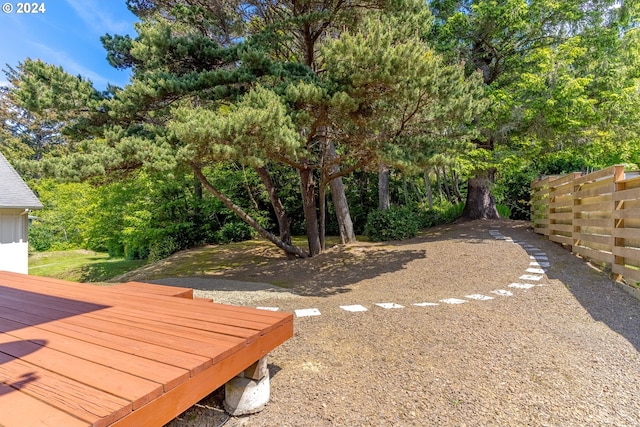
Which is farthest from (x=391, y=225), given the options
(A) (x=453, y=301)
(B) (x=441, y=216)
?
(A) (x=453, y=301)

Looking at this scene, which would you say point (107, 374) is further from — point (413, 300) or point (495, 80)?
point (495, 80)

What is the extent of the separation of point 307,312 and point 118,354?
2.20 metres

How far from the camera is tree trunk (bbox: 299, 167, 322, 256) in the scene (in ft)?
25.3

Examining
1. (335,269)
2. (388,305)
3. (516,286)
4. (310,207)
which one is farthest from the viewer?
(310,207)

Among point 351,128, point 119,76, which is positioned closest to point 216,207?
point 119,76

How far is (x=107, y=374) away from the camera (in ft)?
4.73

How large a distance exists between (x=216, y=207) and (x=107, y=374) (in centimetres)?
1053

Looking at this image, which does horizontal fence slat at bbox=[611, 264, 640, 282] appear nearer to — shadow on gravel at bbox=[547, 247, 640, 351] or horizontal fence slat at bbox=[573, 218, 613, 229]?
shadow on gravel at bbox=[547, 247, 640, 351]

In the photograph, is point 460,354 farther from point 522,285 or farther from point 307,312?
point 522,285

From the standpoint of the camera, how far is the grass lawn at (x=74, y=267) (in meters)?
11.2

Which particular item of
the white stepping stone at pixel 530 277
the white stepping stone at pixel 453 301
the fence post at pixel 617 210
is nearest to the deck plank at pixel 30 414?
the white stepping stone at pixel 453 301

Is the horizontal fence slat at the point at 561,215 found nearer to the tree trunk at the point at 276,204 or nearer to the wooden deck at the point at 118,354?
the tree trunk at the point at 276,204

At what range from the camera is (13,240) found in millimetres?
7676

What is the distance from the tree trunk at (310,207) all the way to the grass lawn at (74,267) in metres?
7.14
